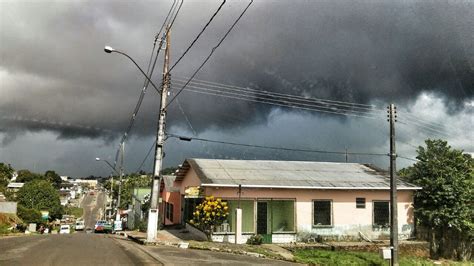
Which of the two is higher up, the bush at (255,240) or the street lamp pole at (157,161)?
the street lamp pole at (157,161)

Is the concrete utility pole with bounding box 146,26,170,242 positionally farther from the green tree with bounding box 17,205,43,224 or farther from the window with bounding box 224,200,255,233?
the green tree with bounding box 17,205,43,224

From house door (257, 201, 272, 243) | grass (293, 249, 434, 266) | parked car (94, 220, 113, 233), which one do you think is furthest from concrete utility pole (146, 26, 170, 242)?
parked car (94, 220, 113, 233)

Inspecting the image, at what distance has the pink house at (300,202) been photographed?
77.4 ft

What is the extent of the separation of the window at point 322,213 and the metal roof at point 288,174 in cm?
117

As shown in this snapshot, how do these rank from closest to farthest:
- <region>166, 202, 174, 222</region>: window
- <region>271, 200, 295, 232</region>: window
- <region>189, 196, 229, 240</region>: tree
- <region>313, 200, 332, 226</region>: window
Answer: <region>189, 196, 229, 240</region>: tree → <region>271, 200, 295, 232</region>: window → <region>313, 200, 332, 226</region>: window → <region>166, 202, 174, 222</region>: window

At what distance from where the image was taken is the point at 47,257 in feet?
45.1

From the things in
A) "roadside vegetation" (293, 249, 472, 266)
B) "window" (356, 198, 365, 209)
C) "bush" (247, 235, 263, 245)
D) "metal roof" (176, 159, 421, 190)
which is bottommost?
"roadside vegetation" (293, 249, 472, 266)

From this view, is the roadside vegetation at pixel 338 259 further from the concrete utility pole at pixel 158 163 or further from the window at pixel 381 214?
the concrete utility pole at pixel 158 163

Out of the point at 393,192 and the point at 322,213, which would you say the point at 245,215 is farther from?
the point at 393,192

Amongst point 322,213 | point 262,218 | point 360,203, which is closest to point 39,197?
point 262,218

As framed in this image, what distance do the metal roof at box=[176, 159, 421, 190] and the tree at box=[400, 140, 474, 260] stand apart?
1407 mm

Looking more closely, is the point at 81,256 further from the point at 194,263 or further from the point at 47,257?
the point at 194,263

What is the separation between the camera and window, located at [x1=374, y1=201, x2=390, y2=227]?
25656 mm

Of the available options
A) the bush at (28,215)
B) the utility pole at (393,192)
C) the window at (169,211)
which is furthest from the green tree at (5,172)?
the utility pole at (393,192)
